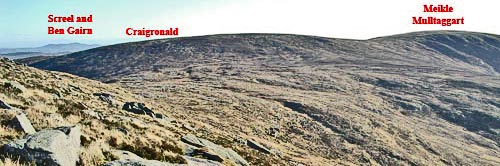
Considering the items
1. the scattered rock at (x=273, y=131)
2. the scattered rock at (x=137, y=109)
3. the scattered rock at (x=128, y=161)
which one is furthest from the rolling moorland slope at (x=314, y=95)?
the scattered rock at (x=128, y=161)

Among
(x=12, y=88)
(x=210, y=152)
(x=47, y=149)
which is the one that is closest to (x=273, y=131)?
(x=12, y=88)

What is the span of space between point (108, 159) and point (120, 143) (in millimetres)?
3103

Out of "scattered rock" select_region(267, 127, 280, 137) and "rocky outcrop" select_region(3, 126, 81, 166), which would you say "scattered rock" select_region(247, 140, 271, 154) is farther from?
"rocky outcrop" select_region(3, 126, 81, 166)

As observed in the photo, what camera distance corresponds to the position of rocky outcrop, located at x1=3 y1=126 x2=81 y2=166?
391 inches

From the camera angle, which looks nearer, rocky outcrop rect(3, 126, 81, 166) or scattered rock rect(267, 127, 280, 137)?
rocky outcrop rect(3, 126, 81, 166)

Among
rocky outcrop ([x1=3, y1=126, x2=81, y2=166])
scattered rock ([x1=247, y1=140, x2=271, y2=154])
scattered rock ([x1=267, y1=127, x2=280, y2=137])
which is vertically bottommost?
scattered rock ([x1=267, y1=127, x2=280, y2=137])

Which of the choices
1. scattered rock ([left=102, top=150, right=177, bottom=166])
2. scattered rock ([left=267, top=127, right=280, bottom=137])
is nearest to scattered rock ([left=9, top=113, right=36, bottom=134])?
scattered rock ([left=102, top=150, right=177, bottom=166])

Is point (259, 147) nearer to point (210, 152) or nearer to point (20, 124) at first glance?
point (210, 152)

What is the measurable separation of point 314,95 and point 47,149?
276 ft

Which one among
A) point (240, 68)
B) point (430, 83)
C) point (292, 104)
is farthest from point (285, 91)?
point (430, 83)

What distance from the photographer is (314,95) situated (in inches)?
3637

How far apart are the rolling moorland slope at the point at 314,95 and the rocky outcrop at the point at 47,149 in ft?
30.5

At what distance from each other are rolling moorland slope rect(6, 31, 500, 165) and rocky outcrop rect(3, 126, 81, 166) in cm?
928

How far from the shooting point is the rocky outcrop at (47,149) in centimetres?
994
